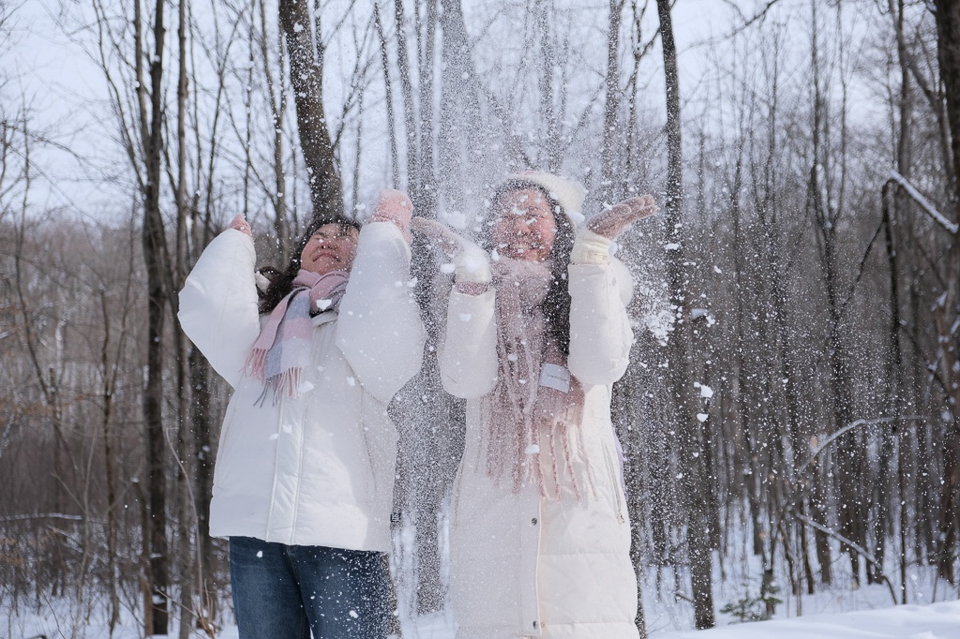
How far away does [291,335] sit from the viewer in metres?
2.04

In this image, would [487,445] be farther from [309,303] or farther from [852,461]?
[852,461]

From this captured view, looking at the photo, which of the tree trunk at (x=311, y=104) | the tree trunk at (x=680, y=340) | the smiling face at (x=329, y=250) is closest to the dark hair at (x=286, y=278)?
the smiling face at (x=329, y=250)

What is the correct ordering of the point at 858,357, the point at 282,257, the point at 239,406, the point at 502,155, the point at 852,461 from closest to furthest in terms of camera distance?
1. the point at 239,406
2. the point at 502,155
3. the point at 282,257
4. the point at 852,461
5. the point at 858,357

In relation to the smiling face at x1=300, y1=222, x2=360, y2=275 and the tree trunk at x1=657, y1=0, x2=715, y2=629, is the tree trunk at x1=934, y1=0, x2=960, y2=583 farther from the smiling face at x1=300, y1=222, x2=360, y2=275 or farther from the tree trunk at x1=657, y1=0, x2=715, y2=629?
the smiling face at x1=300, y1=222, x2=360, y2=275

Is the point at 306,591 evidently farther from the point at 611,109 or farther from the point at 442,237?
the point at 611,109

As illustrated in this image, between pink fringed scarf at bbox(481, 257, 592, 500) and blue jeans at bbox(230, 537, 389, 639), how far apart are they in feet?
1.48

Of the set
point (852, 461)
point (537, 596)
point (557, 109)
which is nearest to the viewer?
point (537, 596)

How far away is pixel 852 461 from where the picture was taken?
30.8 ft

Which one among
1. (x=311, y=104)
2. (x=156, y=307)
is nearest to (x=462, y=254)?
(x=311, y=104)

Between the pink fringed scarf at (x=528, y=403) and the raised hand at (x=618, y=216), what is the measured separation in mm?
250

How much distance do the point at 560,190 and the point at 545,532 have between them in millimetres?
957

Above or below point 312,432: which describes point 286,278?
above

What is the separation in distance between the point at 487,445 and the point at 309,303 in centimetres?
67

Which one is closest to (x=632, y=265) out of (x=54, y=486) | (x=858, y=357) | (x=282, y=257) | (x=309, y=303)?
(x=309, y=303)
